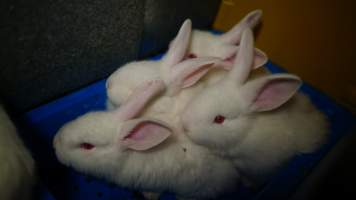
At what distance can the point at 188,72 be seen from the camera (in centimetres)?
139

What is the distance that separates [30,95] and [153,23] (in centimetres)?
68

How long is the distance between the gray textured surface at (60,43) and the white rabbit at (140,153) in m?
0.27

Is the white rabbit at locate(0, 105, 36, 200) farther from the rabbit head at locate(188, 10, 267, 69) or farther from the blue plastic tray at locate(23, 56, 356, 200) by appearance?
the rabbit head at locate(188, 10, 267, 69)

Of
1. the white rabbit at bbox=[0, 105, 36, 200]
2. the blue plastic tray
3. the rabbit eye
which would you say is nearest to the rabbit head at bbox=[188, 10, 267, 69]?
the blue plastic tray

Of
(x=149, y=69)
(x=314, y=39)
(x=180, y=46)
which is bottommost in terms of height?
(x=149, y=69)

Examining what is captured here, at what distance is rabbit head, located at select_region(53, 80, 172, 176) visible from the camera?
1.18 metres

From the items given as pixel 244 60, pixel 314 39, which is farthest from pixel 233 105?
pixel 314 39

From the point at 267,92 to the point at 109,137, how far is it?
2.07ft

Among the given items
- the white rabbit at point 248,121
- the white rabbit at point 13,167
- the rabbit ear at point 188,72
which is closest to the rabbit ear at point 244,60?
the white rabbit at point 248,121

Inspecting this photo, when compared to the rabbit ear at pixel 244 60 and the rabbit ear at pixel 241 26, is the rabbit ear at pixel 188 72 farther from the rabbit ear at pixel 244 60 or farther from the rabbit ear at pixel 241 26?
the rabbit ear at pixel 241 26

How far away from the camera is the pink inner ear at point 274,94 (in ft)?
4.00

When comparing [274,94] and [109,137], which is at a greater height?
[274,94]

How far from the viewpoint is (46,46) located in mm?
1273

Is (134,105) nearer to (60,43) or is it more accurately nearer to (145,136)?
(145,136)
